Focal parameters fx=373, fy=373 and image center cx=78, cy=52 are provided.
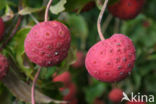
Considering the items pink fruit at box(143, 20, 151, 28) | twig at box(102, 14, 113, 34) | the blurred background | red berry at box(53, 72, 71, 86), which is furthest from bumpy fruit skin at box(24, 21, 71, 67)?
pink fruit at box(143, 20, 151, 28)

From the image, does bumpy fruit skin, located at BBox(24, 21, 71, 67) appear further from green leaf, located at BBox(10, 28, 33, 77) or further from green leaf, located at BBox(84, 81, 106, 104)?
green leaf, located at BBox(84, 81, 106, 104)

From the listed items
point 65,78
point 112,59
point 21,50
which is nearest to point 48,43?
point 112,59

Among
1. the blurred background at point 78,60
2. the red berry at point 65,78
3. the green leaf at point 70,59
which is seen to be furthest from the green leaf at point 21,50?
the red berry at point 65,78

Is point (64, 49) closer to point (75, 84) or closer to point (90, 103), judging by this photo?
point (90, 103)

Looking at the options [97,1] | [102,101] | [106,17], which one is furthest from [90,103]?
[97,1]

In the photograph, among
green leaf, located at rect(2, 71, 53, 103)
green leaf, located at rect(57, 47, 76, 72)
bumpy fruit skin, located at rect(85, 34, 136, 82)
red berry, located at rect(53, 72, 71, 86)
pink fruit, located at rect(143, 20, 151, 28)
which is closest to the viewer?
bumpy fruit skin, located at rect(85, 34, 136, 82)

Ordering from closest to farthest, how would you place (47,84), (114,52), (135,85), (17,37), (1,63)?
(114,52)
(1,63)
(17,37)
(47,84)
(135,85)

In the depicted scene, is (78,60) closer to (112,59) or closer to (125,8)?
(125,8)
